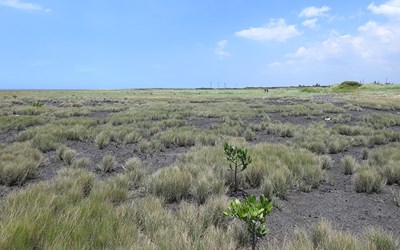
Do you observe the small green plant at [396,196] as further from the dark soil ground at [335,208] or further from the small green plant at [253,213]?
the small green plant at [253,213]

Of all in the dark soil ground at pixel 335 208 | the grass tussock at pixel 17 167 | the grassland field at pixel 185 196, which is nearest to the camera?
the grassland field at pixel 185 196

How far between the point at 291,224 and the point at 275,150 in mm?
5139

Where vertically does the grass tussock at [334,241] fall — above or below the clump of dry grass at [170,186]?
above

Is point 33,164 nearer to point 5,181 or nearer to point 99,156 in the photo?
point 5,181

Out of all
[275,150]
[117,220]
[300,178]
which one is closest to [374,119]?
[275,150]

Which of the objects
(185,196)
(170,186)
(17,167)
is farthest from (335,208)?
(17,167)

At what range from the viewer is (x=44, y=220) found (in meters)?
3.95

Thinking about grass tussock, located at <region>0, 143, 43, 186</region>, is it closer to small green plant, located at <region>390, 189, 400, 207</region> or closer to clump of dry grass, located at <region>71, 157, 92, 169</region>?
clump of dry grass, located at <region>71, 157, 92, 169</region>

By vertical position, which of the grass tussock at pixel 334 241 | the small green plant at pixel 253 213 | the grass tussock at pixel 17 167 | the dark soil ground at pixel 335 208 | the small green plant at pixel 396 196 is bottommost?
the dark soil ground at pixel 335 208

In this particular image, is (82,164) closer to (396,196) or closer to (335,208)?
(335,208)

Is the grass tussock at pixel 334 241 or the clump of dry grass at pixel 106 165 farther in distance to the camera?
the clump of dry grass at pixel 106 165

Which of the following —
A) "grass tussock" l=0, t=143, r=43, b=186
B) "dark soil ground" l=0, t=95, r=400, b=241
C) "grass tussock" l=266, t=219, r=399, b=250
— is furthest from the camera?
"grass tussock" l=0, t=143, r=43, b=186

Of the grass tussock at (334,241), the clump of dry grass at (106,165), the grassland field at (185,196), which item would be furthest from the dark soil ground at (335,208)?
the grass tussock at (334,241)

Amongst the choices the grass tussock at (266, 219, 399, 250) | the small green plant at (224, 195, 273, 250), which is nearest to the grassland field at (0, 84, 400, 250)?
the grass tussock at (266, 219, 399, 250)
